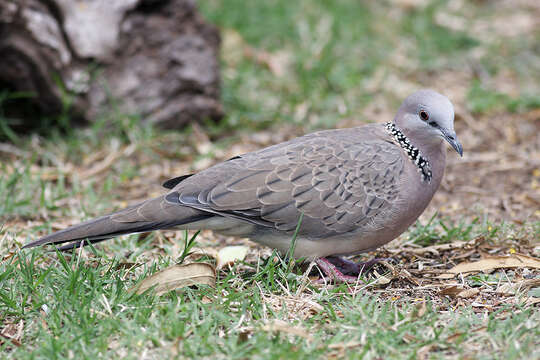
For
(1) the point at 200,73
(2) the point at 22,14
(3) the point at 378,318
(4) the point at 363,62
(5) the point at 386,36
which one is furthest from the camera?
(5) the point at 386,36

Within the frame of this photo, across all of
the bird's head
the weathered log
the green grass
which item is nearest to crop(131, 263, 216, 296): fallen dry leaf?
the green grass

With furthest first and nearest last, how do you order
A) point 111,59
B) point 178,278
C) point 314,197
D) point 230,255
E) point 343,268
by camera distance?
point 111,59, point 343,268, point 230,255, point 314,197, point 178,278

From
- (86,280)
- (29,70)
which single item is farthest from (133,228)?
(29,70)

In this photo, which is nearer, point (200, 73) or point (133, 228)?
point (133, 228)

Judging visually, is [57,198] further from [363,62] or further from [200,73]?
[363,62]

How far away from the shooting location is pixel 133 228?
361 centimetres

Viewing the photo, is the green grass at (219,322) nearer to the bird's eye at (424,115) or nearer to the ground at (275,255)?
the ground at (275,255)

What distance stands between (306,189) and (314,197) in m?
0.06

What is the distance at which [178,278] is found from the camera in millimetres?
3434

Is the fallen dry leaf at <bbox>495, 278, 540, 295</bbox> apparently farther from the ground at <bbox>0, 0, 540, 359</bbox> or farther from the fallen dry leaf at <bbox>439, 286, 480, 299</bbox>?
the fallen dry leaf at <bbox>439, 286, 480, 299</bbox>

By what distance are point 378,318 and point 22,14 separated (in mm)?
4004

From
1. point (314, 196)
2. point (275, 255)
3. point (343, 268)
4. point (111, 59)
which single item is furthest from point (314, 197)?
point (111, 59)

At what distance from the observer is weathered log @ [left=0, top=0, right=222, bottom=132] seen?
5527 millimetres

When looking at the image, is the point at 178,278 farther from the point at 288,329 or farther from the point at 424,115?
the point at 424,115
